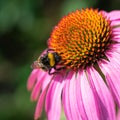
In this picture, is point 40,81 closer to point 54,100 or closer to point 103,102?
point 54,100

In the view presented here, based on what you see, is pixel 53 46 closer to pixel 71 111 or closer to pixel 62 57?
pixel 62 57

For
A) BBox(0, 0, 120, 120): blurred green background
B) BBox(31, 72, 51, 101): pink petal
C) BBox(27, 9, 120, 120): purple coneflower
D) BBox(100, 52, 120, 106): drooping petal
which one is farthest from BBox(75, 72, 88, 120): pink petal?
BBox(0, 0, 120, 120): blurred green background

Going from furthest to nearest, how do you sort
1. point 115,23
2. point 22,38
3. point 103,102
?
point 22,38 < point 115,23 < point 103,102

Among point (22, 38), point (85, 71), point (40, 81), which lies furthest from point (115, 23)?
point (22, 38)

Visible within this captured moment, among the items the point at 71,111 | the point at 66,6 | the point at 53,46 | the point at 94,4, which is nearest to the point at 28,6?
the point at 66,6

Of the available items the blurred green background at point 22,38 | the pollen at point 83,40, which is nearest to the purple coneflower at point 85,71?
the pollen at point 83,40

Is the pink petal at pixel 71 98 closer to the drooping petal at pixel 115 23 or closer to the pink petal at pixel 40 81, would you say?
the pink petal at pixel 40 81
